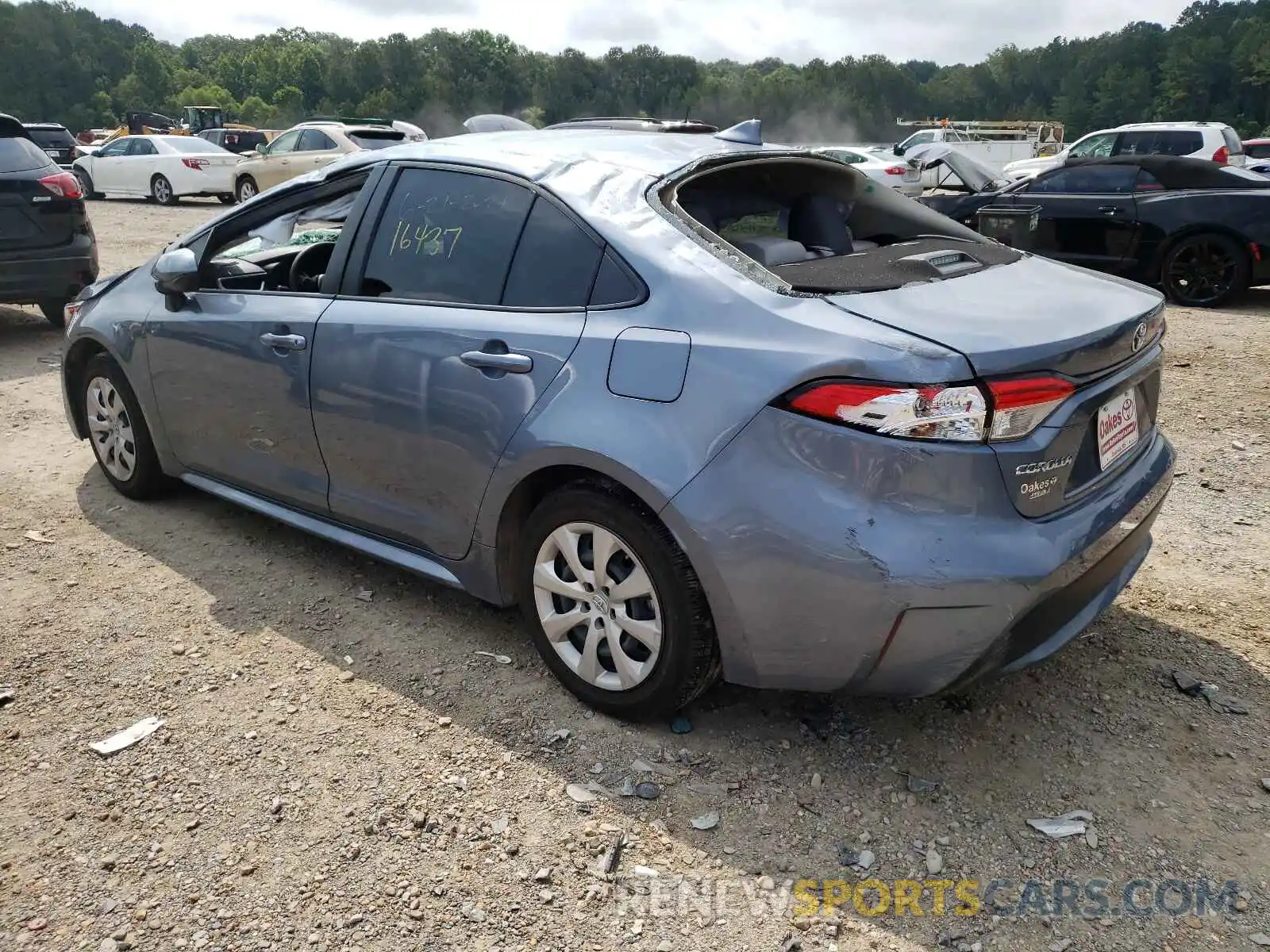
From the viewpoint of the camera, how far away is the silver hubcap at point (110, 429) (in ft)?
14.7

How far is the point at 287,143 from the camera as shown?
18750 mm

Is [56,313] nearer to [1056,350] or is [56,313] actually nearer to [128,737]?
[128,737]

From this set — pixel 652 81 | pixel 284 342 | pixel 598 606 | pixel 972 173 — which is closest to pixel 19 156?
pixel 284 342

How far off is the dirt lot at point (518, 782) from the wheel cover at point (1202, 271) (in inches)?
242

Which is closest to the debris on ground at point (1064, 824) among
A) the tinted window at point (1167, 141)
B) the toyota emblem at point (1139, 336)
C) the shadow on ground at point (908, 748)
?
the shadow on ground at point (908, 748)

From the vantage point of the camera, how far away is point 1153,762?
8.93 ft

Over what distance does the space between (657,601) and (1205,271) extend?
28.0ft

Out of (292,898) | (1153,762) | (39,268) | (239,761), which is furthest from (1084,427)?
(39,268)

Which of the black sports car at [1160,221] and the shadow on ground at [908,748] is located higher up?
the black sports car at [1160,221]

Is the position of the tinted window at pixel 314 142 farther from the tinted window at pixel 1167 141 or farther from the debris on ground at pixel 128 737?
the debris on ground at pixel 128 737

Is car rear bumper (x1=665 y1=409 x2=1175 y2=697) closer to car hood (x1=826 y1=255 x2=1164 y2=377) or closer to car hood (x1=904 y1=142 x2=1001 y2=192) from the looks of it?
car hood (x1=826 y1=255 x2=1164 y2=377)

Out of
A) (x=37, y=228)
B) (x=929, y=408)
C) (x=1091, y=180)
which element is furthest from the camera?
(x=1091, y=180)

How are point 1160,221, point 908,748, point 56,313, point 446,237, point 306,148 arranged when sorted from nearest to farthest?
point 908,748 → point 446,237 → point 56,313 → point 1160,221 → point 306,148

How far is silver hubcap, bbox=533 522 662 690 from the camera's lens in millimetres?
2711
